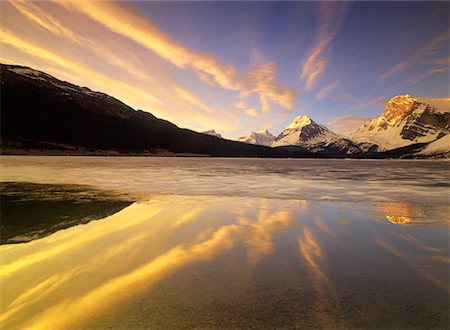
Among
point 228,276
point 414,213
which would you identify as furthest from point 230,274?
point 414,213

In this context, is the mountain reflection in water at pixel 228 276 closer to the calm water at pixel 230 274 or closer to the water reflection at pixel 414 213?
the calm water at pixel 230 274

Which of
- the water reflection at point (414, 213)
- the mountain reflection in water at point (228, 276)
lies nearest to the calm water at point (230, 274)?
the mountain reflection in water at point (228, 276)

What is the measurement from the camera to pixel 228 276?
273 inches

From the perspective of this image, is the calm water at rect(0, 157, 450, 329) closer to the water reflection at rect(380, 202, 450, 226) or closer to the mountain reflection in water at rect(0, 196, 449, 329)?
the mountain reflection in water at rect(0, 196, 449, 329)

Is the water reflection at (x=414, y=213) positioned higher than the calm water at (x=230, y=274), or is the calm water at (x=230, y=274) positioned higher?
the water reflection at (x=414, y=213)

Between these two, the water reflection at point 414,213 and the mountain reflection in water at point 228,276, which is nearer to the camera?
the mountain reflection in water at point 228,276

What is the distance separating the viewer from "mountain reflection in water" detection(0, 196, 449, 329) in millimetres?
5168

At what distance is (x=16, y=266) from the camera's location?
24.7ft

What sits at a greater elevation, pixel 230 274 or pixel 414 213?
pixel 414 213

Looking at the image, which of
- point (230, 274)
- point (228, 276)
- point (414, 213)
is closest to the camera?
point (228, 276)

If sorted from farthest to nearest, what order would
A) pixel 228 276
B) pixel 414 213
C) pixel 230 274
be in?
pixel 414 213 < pixel 230 274 < pixel 228 276

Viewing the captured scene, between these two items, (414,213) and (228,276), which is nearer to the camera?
(228,276)

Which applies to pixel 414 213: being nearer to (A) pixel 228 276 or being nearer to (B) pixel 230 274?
(B) pixel 230 274

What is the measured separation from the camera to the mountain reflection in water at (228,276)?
5168 mm
